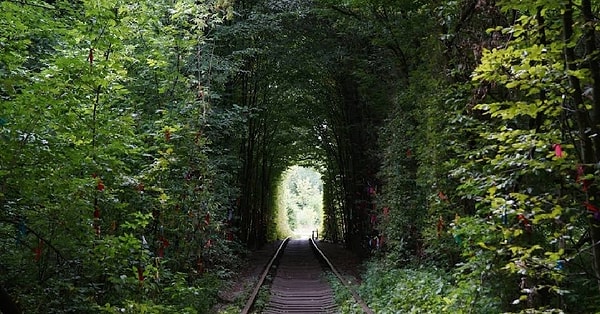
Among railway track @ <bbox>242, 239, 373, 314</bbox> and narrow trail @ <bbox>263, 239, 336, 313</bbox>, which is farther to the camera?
narrow trail @ <bbox>263, 239, 336, 313</bbox>

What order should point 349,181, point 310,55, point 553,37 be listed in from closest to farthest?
1. point 553,37
2. point 310,55
3. point 349,181

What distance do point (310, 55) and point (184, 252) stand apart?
854 cm

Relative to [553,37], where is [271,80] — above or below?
above

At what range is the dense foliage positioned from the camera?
4.18 m

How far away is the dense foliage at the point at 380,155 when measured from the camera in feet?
13.7

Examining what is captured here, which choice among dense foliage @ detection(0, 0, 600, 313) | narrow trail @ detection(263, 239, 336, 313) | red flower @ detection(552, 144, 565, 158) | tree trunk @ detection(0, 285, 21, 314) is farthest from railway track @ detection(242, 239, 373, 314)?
red flower @ detection(552, 144, 565, 158)

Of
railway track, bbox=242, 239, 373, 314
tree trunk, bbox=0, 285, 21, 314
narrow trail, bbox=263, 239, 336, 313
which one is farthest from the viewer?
narrow trail, bbox=263, 239, 336, 313

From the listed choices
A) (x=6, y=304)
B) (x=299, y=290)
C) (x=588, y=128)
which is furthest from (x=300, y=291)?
(x=588, y=128)

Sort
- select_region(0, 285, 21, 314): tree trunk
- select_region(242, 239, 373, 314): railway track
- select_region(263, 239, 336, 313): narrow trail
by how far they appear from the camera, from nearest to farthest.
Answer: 1. select_region(0, 285, 21, 314): tree trunk
2. select_region(242, 239, 373, 314): railway track
3. select_region(263, 239, 336, 313): narrow trail

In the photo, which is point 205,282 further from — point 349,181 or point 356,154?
point 349,181

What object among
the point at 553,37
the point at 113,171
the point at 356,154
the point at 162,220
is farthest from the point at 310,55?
the point at 553,37

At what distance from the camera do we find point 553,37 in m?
4.36

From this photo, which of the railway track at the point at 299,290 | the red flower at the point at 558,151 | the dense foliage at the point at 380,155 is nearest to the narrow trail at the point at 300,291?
the railway track at the point at 299,290

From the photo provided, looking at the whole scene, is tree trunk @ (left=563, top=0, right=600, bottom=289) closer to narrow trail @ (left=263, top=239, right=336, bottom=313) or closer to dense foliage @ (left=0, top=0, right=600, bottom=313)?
dense foliage @ (left=0, top=0, right=600, bottom=313)
